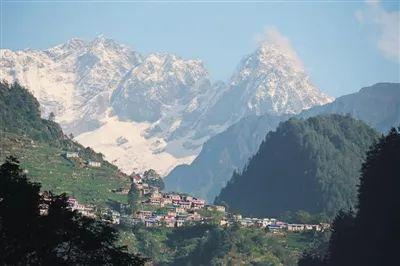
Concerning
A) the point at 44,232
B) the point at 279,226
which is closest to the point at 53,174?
the point at 279,226

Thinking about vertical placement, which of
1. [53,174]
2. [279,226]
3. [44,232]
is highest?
[53,174]

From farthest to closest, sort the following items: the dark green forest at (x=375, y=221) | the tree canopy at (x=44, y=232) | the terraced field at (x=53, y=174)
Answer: the terraced field at (x=53, y=174)
the dark green forest at (x=375, y=221)
the tree canopy at (x=44, y=232)

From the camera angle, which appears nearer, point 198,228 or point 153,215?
point 198,228

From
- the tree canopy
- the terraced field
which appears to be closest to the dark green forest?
the tree canopy

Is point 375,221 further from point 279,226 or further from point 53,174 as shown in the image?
point 53,174

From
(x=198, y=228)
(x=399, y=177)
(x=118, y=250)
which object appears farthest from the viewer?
(x=198, y=228)

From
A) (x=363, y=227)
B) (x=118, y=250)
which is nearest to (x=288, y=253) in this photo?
(x=363, y=227)

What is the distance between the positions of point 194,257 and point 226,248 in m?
5.67

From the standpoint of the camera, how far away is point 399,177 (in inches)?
3460

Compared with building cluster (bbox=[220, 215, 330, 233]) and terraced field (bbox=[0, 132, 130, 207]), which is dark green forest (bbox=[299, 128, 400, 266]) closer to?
building cluster (bbox=[220, 215, 330, 233])

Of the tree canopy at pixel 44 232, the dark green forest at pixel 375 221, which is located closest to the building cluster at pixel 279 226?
the dark green forest at pixel 375 221

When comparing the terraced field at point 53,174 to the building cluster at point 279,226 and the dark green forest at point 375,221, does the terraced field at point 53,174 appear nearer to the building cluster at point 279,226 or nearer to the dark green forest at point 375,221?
the building cluster at point 279,226

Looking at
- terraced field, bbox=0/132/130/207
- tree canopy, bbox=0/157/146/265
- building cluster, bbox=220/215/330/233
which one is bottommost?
tree canopy, bbox=0/157/146/265

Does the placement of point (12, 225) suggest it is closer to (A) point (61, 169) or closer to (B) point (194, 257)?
(B) point (194, 257)
